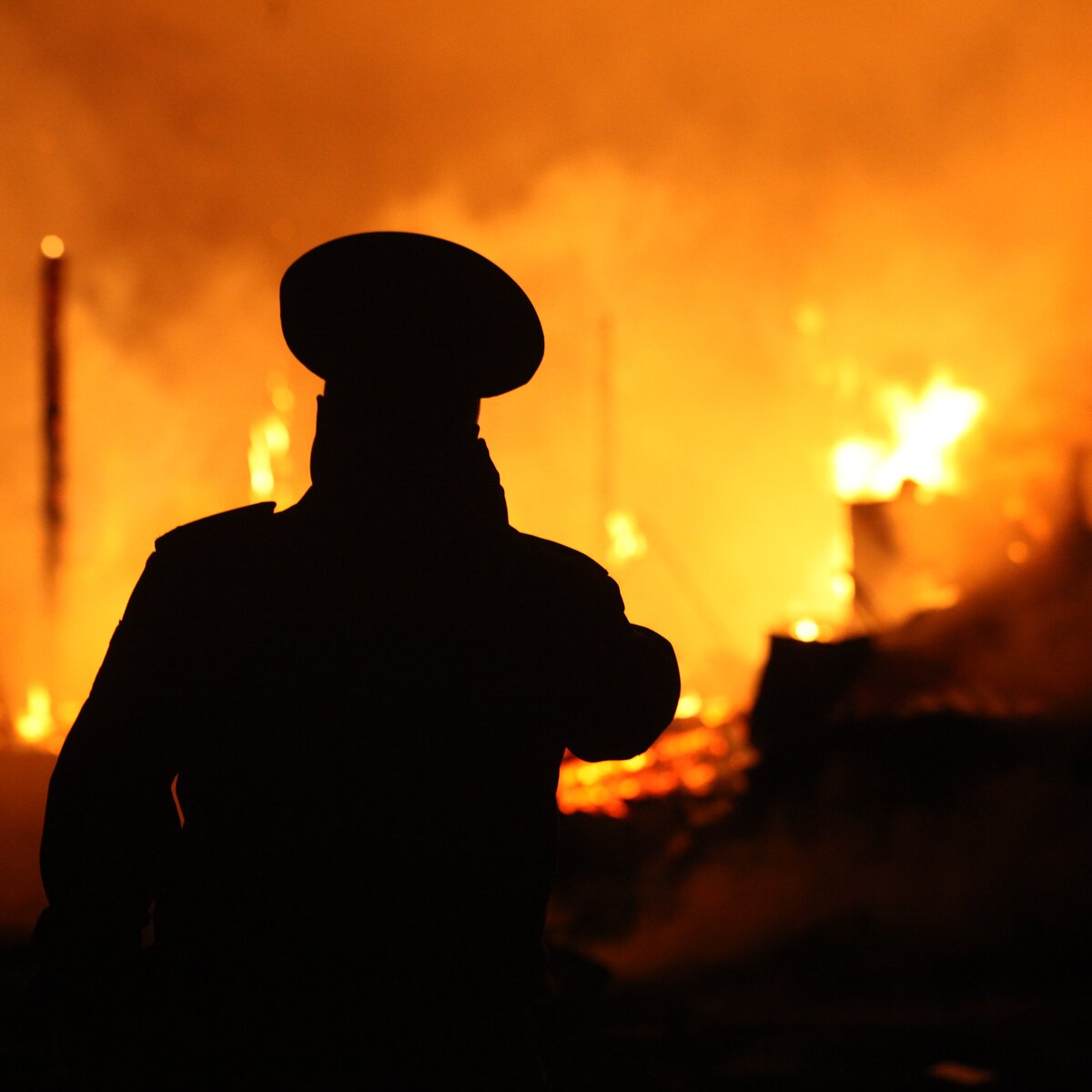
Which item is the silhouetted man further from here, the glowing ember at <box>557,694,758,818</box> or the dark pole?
the dark pole

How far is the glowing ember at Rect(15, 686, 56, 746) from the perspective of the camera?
1664cm

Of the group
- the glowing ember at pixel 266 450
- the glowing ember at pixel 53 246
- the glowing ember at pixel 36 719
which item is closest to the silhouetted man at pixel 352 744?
the glowing ember at pixel 36 719

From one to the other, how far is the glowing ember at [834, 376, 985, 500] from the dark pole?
13.1m

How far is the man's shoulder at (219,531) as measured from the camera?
1.62 meters

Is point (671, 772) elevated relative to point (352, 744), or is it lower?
elevated

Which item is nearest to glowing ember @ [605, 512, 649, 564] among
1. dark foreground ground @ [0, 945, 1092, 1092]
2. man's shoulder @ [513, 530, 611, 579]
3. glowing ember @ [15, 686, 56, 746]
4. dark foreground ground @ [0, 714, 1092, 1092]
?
glowing ember @ [15, 686, 56, 746]

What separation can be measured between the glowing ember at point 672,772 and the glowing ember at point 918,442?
6.76 metres

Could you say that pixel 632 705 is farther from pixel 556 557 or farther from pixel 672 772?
pixel 672 772

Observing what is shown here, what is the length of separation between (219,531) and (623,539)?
2429cm

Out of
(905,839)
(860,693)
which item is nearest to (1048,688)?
(860,693)

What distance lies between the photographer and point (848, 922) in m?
9.40

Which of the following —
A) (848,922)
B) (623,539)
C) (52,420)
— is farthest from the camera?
(623,539)

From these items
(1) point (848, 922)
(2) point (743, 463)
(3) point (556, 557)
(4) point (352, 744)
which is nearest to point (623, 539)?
(2) point (743, 463)

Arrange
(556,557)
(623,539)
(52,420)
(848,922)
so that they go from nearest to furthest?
(556,557)
(848,922)
(52,420)
(623,539)
